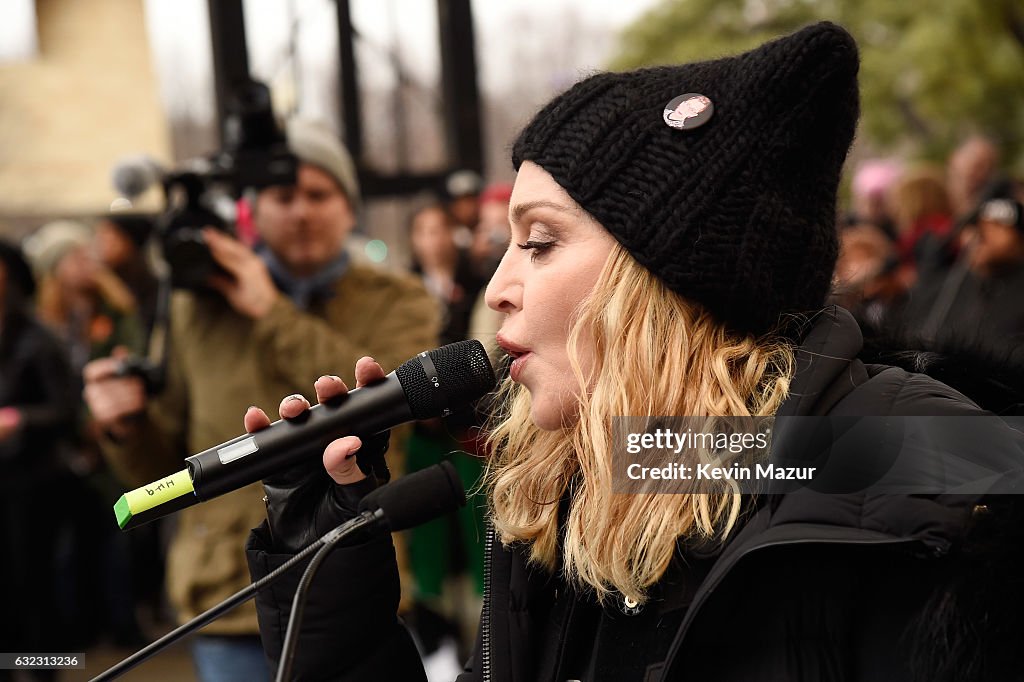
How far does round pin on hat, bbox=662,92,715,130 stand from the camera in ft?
4.96

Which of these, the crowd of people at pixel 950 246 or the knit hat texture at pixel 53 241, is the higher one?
the crowd of people at pixel 950 246

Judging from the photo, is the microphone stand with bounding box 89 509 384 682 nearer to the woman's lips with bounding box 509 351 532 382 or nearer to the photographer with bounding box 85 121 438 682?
the woman's lips with bounding box 509 351 532 382

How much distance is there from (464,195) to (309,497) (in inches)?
173

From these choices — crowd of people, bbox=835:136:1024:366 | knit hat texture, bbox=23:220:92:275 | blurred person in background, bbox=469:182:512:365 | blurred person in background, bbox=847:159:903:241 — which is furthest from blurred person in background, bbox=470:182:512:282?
knit hat texture, bbox=23:220:92:275

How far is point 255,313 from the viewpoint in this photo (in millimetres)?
2881

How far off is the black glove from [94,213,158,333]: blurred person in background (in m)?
4.44

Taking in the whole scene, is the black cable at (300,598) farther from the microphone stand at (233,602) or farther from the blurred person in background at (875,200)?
the blurred person in background at (875,200)

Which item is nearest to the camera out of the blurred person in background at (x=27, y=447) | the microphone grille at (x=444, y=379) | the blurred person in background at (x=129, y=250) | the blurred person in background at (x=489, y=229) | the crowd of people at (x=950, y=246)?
the microphone grille at (x=444, y=379)

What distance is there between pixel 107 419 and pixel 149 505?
1.65 meters

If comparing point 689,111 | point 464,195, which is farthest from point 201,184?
point 464,195

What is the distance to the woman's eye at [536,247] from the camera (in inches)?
62.1

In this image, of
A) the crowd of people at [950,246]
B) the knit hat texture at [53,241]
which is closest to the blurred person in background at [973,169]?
the crowd of people at [950,246]

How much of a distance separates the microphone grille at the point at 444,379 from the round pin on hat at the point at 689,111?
43 centimetres

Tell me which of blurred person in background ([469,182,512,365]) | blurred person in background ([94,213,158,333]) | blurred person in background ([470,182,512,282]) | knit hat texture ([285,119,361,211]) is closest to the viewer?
knit hat texture ([285,119,361,211])
